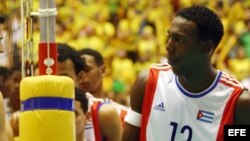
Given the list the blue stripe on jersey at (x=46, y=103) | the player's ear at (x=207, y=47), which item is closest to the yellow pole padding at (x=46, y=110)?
the blue stripe on jersey at (x=46, y=103)

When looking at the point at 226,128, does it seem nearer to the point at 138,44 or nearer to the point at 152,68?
the point at 152,68

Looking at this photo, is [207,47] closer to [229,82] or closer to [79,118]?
[229,82]

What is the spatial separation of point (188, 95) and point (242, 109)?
1.30 ft

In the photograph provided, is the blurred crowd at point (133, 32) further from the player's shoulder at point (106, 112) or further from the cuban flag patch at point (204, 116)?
the cuban flag patch at point (204, 116)

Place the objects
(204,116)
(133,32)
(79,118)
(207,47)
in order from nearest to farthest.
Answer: (204,116) < (207,47) < (79,118) < (133,32)

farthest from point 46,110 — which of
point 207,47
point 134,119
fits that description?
point 207,47

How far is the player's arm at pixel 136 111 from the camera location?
705 cm

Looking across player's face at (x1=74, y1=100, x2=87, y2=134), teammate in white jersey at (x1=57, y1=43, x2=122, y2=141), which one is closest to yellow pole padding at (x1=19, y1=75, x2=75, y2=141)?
player's face at (x1=74, y1=100, x2=87, y2=134)

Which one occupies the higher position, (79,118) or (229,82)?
(229,82)

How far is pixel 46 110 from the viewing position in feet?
20.1

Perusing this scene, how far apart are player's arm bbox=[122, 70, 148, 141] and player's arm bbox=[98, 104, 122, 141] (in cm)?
210

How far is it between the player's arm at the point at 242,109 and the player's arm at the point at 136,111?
26.7 inches

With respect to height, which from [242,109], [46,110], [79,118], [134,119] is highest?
[46,110]

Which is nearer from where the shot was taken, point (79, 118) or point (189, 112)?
point (189, 112)
